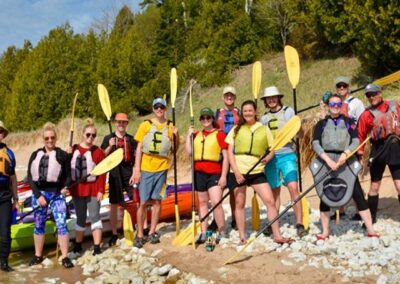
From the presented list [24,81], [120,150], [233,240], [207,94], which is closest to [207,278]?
[233,240]

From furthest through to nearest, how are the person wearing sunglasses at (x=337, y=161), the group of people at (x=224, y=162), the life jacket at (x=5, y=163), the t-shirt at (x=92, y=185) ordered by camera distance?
the t-shirt at (x=92, y=185) → the life jacket at (x=5, y=163) → the group of people at (x=224, y=162) → the person wearing sunglasses at (x=337, y=161)

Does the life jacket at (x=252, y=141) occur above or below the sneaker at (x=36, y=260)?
above

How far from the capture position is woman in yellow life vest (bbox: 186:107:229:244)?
17.4ft

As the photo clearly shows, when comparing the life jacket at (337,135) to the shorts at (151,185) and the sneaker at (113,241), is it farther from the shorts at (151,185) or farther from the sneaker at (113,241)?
the sneaker at (113,241)

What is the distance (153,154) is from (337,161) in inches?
80.7

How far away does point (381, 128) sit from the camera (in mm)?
5180

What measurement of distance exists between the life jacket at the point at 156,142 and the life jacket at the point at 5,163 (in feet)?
4.81

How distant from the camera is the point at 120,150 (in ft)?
18.7

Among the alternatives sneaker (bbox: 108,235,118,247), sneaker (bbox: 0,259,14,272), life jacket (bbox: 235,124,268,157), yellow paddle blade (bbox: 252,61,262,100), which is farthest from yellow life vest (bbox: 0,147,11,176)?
yellow paddle blade (bbox: 252,61,262,100)

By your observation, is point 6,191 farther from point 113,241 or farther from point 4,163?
point 113,241

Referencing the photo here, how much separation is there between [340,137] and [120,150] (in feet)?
8.19

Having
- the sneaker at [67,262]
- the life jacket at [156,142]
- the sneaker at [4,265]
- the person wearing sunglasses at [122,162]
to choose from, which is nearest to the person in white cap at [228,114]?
the life jacket at [156,142]

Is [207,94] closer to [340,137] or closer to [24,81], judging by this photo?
[24,81]

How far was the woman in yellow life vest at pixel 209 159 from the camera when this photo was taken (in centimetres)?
529
